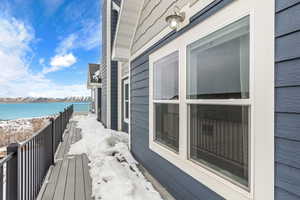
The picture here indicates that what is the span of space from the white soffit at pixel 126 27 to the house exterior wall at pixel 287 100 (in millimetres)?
3351

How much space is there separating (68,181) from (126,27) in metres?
3.51

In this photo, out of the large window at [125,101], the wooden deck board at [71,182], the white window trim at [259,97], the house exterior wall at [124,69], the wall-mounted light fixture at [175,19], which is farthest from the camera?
the large window at [125,101]

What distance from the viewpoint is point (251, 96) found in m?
1.44

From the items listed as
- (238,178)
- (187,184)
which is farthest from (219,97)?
(187,184)

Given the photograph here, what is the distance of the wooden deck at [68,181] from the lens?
272 centimetres

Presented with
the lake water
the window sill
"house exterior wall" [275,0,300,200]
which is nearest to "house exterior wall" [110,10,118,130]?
the window sill

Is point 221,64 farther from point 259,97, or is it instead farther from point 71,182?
point 71,182

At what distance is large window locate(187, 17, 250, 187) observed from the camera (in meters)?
1.56

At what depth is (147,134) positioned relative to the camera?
3.71m

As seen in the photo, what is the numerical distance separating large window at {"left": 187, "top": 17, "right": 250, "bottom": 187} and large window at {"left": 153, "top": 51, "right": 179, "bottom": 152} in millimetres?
404

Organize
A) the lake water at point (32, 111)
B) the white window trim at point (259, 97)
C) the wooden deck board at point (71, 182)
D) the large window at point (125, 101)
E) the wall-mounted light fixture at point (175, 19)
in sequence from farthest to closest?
the lake water at point (32, 111) < the large window at point (125, 101) < the wooden deck board at point (71, 182) < the wall-mounted light fixture at point (175, 19) < the white window trim at point (259, 97)

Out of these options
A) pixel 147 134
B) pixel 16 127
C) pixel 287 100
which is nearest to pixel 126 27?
pixel 147 134

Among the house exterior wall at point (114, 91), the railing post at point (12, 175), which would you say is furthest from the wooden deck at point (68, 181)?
the house exterior wall at point (114, 91)

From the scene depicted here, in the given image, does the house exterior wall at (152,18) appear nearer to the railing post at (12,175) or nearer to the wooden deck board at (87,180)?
the railing post at (12,175)
